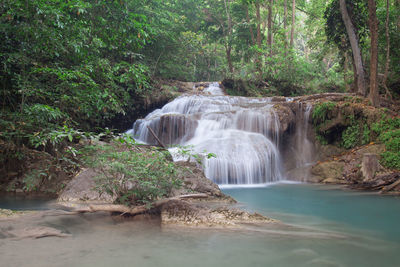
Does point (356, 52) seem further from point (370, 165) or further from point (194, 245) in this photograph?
point (194, 245)

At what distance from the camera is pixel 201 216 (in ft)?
12.6

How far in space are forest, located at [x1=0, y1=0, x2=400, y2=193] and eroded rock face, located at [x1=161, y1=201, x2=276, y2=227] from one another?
4.88 feet

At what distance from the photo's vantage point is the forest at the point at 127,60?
516cm

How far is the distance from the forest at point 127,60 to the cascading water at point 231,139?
2424mm

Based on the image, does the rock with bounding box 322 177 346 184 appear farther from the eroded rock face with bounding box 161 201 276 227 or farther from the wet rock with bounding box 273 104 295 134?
the eroded rock face with bounding box 161 201 276 227

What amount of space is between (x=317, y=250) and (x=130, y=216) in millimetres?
2414

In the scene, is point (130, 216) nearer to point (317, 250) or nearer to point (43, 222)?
point (43, 222)

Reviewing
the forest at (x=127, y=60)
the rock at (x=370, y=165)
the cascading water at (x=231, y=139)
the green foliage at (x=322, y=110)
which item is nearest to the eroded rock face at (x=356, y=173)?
the rock at (x=370, y=165)

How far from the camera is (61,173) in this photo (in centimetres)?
716

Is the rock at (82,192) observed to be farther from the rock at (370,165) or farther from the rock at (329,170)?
the rock at (329,170)

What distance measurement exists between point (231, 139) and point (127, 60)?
32.2 ft

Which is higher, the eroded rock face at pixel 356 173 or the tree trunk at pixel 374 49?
the tree trunk at pixel 374 49

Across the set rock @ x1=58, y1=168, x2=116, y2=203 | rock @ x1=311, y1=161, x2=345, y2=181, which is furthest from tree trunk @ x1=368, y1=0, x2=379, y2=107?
rock @ x1=58, y1=168, x2=116, y2=203

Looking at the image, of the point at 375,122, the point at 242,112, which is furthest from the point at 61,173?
the point at 375,122
